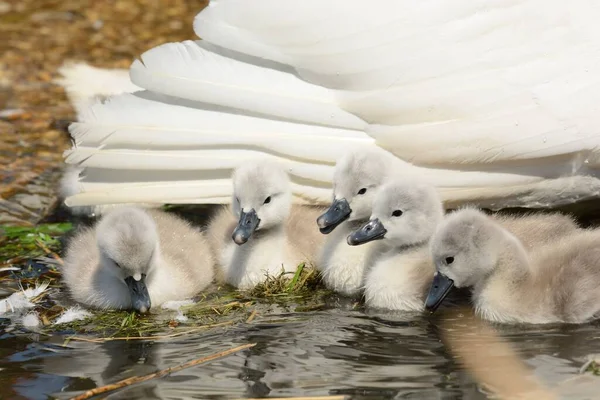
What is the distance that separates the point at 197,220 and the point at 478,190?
5.78ft

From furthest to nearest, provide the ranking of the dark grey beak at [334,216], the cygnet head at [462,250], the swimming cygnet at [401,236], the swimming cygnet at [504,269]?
the dark grey beak at [334,216]
the swimming cygnet at [401,236]
the cygnet head at [462,250]
the swimming cygnet at [504,269]

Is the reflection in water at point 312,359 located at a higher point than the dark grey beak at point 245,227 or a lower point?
lower

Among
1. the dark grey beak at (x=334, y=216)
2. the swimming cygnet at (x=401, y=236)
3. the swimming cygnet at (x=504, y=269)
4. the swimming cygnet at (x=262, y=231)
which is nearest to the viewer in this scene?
the swimming cygnet at (x=504, y=269)

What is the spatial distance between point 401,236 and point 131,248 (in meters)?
1.15

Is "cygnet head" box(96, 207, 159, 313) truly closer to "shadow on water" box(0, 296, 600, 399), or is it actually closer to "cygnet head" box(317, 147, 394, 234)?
"shadow on water" box(0, 296, 600, 399)

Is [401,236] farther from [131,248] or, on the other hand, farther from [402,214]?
[131,248]

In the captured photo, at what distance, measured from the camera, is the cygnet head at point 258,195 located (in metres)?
5.02

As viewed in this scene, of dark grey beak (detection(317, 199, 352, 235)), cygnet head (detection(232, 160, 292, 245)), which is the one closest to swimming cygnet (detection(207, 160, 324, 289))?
cygnet head (detection(232, 160, 292, 245))

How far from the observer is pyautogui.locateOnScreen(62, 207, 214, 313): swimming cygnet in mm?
4719

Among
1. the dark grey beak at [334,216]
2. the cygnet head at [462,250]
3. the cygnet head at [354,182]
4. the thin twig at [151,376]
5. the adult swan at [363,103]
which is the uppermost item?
the adult swan at [363,103]

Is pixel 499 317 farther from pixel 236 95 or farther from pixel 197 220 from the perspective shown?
pixel 197 220

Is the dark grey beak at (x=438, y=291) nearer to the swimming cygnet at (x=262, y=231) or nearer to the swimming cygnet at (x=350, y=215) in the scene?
the swimming cygnet at (x=350, y=215)

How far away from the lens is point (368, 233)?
4.85 m

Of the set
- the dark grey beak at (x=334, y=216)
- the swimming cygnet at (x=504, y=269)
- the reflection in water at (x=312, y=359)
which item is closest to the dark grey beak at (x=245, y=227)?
the dark grey beak at (x=334, y=216)
